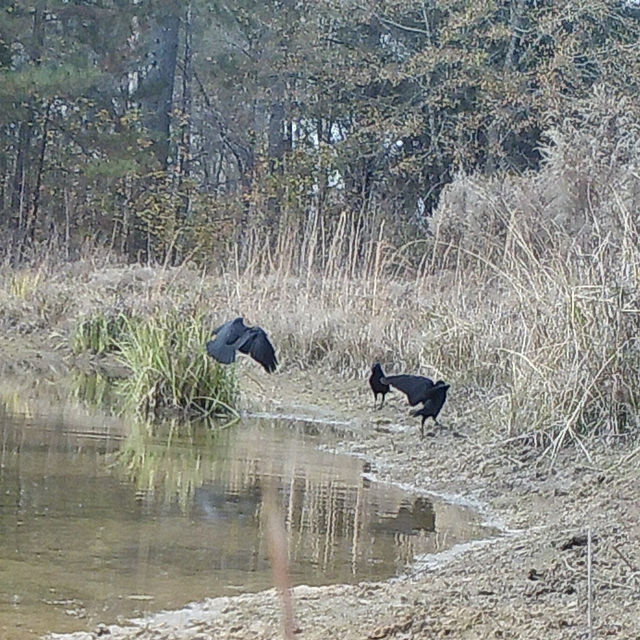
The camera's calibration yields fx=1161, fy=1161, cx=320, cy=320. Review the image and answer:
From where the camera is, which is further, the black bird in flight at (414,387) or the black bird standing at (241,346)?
the black bird in flight at (414,387)

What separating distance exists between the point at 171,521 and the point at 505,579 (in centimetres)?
134

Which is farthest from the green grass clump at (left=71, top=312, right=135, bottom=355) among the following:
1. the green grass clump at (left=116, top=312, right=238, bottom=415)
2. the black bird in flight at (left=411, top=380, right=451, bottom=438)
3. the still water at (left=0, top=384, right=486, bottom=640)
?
the black bird in flight at (left=411, top=380, right=451, bottom=438)

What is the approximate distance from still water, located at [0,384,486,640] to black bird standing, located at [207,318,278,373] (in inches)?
18.6

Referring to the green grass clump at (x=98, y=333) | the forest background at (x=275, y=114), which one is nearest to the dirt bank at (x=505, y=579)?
the green grass clump at (x=98, y=333)

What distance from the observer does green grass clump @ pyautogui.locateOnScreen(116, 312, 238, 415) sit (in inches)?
264

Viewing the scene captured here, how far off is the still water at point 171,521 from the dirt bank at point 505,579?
0.16 meters

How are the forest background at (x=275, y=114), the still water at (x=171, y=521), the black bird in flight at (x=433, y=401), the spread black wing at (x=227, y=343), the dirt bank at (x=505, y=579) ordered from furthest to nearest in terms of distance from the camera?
the forest background at (x=275, y=114)
the black bird in flight at (x=433, y=401)
the spread black wing at (x=227, y=343)
the still water at (x=171, y=521)
the dirt bank at (x=505, y=579)

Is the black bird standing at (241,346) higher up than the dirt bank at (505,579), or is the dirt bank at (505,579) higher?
the black bird standing at (241,346)

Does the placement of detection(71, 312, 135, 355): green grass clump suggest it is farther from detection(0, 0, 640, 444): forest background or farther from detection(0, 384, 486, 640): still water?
detection(0, 384, 486, 640): still water

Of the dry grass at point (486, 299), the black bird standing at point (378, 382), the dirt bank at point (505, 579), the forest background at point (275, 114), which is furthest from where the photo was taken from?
the forest background at point (275, 114)

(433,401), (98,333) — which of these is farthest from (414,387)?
(98,333)

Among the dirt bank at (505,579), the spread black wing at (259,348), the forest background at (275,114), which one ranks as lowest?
the dirt bank at (505,579)

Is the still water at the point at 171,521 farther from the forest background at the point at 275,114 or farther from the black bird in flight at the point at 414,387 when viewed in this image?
the forest background at the point at 275,114

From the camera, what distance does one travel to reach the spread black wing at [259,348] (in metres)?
5.08
